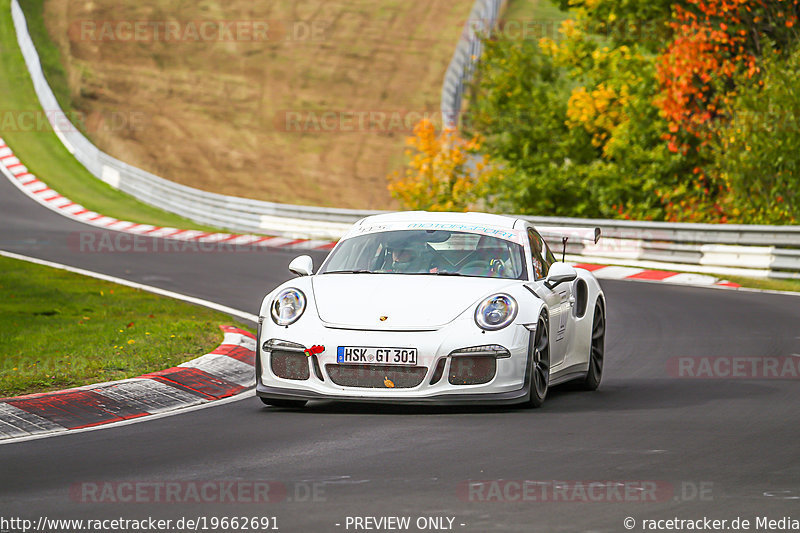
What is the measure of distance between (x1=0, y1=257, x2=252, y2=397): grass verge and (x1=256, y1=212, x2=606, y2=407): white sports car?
1.69m

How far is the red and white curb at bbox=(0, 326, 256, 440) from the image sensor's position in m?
8.67

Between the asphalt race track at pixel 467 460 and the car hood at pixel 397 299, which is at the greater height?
the car hood at pixel 397 299

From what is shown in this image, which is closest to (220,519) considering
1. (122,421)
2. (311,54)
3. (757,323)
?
(122,421)

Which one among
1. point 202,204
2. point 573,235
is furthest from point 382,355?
point 202,204

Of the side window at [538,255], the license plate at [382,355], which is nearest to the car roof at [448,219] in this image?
the side window at [538,255]

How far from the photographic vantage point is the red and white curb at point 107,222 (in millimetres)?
29328

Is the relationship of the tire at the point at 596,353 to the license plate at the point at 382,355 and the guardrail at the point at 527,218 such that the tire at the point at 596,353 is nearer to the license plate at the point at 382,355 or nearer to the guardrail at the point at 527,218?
the license plate at the point at 382,355

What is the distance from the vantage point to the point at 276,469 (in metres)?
7.12

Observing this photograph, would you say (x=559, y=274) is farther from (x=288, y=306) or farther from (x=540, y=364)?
(x=288, y=306)

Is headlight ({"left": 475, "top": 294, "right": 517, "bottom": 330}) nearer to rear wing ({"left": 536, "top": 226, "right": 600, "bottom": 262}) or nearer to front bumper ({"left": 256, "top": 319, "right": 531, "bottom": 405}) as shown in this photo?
front bumper ({"left": 256, "top": 319, "right": 531, "bottom": 405})

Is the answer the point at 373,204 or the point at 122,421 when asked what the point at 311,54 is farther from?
the point at 122,421

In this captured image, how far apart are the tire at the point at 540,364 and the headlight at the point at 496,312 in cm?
23

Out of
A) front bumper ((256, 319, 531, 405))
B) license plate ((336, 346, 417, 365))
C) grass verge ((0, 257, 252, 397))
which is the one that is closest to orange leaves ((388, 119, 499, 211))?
grass verge ((0, 257, 252, 397))

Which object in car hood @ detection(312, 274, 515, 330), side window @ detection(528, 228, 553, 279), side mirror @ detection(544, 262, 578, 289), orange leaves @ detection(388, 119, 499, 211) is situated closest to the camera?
car hood @ detection(312, 274, 515, 330)
